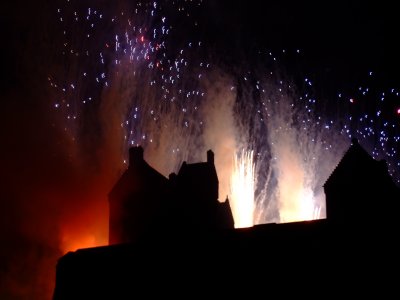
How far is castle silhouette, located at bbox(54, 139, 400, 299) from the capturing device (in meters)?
20.3

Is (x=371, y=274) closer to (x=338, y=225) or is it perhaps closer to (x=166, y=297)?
(x=338, y=225)

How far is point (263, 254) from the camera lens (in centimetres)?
2175

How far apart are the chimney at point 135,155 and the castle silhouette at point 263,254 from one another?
11.6m

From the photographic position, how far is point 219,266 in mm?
22109

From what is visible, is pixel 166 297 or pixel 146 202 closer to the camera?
pixel 166 297


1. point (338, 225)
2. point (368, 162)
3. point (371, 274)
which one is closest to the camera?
point (371, 274)

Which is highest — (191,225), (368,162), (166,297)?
(368,162)

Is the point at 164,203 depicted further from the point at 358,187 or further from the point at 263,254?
the point at 263,254

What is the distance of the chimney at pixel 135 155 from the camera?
36.2m

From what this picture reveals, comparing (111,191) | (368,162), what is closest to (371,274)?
(368,162)

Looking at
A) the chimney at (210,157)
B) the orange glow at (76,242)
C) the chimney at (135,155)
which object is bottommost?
the orange glow at (76,242)

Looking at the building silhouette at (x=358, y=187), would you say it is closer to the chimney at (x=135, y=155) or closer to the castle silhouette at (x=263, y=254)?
the castle silhouette at (x=263, y=254)

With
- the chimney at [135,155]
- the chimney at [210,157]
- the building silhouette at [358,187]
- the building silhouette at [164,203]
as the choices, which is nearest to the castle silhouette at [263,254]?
the building silhouette at [358,187]

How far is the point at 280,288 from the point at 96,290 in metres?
8.22
